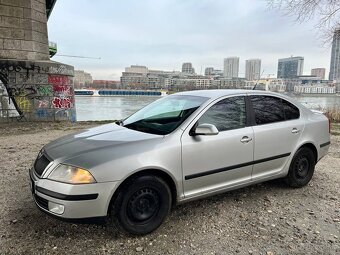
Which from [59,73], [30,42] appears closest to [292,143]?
[59,73]

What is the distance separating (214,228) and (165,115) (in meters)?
1.53

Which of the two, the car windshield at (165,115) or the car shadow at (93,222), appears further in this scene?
the car windshield at (165,115)

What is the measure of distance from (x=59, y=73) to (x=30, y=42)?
5.20 feet

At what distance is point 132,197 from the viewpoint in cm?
304

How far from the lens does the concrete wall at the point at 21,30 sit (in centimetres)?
1123

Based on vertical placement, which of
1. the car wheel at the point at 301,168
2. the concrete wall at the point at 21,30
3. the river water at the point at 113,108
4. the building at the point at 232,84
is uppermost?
the concrete wall at the point at 21,30

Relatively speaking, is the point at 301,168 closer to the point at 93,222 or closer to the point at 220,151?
the point at 220,151

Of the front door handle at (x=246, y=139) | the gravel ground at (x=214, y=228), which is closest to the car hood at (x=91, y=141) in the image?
the gravel ground at (x=214, y=228)

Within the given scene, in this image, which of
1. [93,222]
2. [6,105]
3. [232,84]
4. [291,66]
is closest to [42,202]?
[93,222]

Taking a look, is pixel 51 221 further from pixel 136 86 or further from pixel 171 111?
pixel 136 86

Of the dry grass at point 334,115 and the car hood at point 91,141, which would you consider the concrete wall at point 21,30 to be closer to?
the car hood at point 91,141

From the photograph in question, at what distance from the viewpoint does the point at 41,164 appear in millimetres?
3184

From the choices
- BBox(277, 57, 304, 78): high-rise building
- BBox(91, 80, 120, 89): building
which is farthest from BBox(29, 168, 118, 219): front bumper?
BBox(91, 80, 120, 89): building

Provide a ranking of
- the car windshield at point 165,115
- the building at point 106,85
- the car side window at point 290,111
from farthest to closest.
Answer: the building at point 106,85
the car side window at point 290,111
the car windshield at point 165,115
